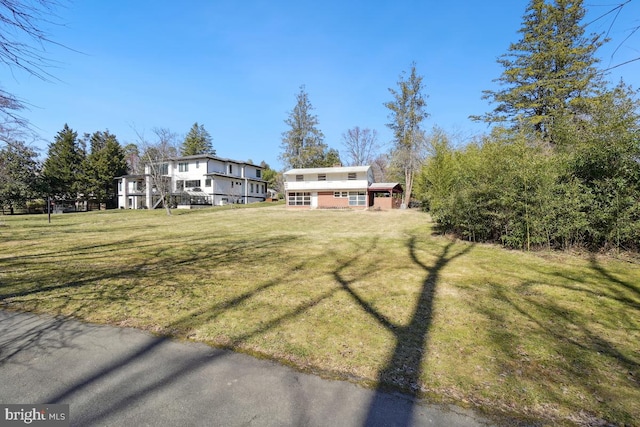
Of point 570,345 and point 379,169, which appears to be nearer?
point 570,345

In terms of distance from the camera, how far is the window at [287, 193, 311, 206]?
3322cm

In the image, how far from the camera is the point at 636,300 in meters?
4.81

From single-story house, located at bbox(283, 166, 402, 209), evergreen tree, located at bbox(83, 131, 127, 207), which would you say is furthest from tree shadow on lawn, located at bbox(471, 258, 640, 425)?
evergreen tree, located at bbox(83, 131, 127, 207)

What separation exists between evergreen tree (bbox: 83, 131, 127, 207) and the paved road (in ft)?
148

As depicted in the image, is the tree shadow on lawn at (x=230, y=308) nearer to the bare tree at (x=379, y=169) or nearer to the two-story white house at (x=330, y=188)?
the two-story white house at (x=330, y=188)

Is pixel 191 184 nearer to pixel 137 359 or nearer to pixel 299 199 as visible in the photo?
pixel 299 199

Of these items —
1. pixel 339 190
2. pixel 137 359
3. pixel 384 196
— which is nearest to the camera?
pixel 137 359

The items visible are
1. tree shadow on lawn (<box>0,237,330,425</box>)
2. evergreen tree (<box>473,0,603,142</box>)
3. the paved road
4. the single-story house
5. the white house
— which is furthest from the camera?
the white house

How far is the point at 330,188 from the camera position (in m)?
32.1

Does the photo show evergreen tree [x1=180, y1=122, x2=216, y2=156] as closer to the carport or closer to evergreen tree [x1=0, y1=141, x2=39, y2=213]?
evergreen tree [x1=0, y1=141, x2=39, y2=213]

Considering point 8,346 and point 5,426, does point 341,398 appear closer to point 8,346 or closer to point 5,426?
point 5,426

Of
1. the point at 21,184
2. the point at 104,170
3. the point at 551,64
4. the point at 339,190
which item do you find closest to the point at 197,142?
the point at 104,170

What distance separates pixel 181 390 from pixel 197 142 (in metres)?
62.0

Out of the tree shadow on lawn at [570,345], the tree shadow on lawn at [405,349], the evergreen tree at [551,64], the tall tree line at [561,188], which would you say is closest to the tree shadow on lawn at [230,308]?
the tree shadow on lawn at [405,349]
